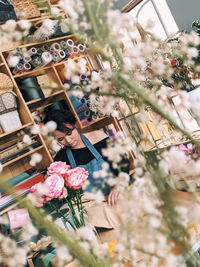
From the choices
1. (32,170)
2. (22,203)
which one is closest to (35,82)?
(32,170)

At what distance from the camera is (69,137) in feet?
8.78

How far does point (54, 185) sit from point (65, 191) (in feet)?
0.26

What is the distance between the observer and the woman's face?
101 inches

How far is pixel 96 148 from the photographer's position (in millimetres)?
2875

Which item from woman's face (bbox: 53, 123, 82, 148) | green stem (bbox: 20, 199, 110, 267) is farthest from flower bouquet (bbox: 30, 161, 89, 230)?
woman's face (bbox: 53, 123, 82, 148)

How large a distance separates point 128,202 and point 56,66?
3087 mm

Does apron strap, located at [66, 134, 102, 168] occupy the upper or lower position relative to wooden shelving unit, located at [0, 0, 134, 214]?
lower

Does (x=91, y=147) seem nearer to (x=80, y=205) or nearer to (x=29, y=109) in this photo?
(x=29, y=109)

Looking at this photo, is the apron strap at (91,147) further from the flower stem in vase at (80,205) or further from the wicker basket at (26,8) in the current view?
the flower stem in vase at (80,205)

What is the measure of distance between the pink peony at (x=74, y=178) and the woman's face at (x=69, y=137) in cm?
126

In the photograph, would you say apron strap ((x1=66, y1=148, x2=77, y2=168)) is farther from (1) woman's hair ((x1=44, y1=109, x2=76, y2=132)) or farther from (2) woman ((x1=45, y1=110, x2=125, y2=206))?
(1) woman's hair ((x1=44, y1=109, x2=76, y2=132))

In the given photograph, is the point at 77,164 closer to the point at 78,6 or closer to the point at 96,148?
the point at 96,148

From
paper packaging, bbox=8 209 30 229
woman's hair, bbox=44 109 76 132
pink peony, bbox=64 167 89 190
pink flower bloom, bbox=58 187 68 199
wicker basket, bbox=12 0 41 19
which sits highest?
wicker basket, bbox=12 0 41 19

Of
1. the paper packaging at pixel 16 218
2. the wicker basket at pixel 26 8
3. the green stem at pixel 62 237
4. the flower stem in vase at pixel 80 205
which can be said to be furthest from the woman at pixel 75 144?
the green stem at pixel 62 237
